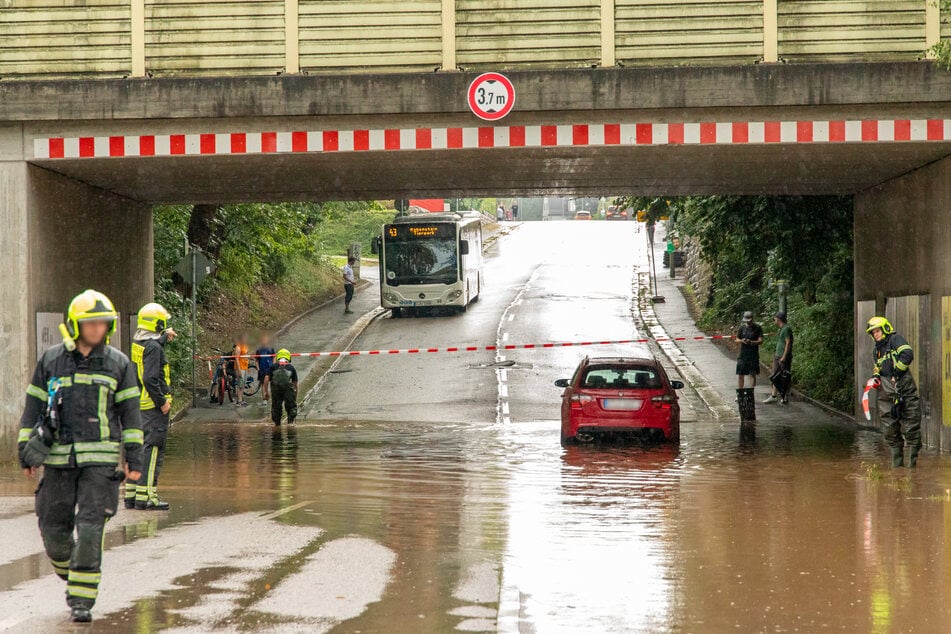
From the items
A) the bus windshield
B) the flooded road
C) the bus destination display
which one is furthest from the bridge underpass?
the bus windshield

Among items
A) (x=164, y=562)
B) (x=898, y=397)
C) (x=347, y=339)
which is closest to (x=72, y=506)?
(x=164, y=562)

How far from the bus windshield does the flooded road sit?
800 inches

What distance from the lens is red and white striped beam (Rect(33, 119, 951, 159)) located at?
15188mm

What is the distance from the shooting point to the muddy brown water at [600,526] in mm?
7316

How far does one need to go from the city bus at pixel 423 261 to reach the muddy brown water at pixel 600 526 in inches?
837

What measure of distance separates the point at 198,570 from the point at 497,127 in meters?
8.25

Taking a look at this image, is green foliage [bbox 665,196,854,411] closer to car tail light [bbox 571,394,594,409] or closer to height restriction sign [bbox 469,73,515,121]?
car tail light [bbox 571,394,594,409]

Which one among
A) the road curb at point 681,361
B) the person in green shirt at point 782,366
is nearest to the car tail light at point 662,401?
the road curb at point 681,361

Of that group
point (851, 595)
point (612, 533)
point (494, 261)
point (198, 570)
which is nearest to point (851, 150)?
point (612, 533)

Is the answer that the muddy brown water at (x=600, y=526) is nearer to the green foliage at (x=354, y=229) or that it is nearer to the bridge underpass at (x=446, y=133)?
the bridge underpass at (x=446, y=133)

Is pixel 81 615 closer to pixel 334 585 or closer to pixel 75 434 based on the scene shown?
pixel 75 434

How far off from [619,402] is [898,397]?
12.5 ft

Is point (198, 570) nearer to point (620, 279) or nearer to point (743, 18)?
point (743, 18)

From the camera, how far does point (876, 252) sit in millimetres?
20297
